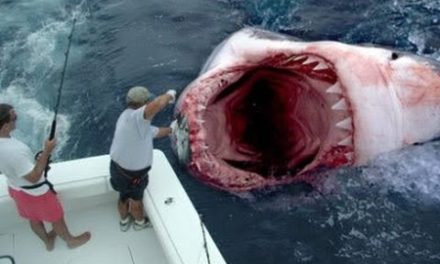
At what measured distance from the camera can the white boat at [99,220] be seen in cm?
263

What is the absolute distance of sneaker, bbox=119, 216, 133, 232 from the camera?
284 centimetres

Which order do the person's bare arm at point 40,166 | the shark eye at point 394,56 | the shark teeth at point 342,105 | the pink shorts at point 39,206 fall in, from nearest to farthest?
the person's bare arm at point 40,166 < the pink shorts at point 39,206 < the shark teeth at point 342,105 < the shark eye at point 394,56

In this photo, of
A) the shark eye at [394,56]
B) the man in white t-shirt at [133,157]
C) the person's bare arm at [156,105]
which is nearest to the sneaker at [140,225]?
the man in white t-shirt at [133,157]

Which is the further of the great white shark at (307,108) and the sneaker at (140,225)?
the great white shark at (307,108)

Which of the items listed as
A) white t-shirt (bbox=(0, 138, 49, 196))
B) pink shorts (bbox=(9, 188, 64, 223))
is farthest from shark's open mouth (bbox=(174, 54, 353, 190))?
white t-shirt (bbox=(0, 138, 49, 196))

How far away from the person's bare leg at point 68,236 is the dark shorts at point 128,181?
0.24 m

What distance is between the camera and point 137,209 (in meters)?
2.81

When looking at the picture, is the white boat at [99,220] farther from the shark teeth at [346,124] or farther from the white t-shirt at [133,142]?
the shark teeth at [346,124]

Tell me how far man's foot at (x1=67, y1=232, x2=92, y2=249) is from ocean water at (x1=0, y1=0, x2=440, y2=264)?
0.82 metres

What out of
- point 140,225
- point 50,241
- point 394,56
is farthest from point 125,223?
point 394,56

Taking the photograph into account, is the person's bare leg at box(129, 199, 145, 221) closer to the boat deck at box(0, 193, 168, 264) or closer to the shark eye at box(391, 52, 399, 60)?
the boat deck at box(0, 193, 168, 264)

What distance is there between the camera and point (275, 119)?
12.9 feet

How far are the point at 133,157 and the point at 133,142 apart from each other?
0.07 meters

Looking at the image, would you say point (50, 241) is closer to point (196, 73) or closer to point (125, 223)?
point (125, 223)
